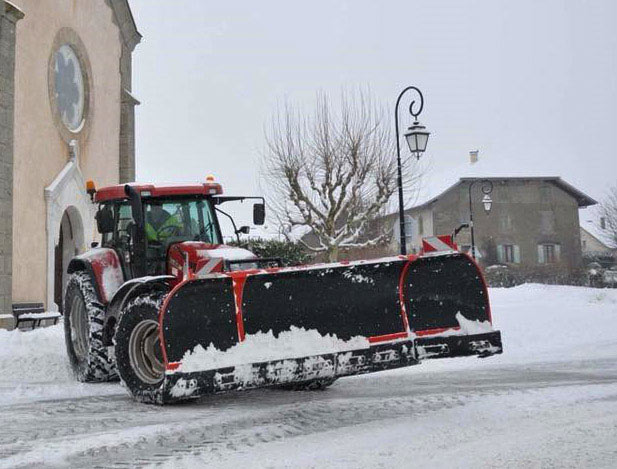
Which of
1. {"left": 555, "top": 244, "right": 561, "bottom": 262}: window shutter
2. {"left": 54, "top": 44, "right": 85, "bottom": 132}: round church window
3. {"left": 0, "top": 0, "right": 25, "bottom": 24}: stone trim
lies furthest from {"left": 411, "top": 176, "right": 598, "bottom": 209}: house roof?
{"left": 0, "top": 0, "right": 25, "bottom": 24}: stone trim

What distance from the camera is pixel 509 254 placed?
48438mm

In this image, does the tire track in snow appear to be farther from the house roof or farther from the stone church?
the house roof

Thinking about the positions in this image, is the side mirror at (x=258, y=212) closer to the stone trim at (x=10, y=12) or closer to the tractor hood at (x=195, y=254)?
the tractor hood at (x=195, y=254)

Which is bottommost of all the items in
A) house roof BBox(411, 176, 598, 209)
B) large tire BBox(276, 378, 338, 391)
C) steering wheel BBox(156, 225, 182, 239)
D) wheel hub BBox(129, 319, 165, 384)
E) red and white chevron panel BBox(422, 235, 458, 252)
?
large tire BBox(276, 378, 338, 391)

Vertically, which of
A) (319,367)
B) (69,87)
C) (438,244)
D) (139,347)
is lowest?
(319,367)

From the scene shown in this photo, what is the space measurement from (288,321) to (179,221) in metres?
2.36

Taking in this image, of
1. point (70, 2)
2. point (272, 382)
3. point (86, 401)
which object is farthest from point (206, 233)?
point (70, 2)

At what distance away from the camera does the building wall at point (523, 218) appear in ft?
154

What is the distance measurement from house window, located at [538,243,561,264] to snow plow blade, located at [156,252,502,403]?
150ft

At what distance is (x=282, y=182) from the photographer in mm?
23484

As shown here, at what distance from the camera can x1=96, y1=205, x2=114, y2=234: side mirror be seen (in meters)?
7.63

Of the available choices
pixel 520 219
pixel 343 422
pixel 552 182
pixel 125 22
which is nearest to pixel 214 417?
pixel 343 422

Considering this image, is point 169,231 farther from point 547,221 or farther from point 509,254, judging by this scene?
point 547,221

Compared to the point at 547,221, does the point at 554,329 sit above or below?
below
